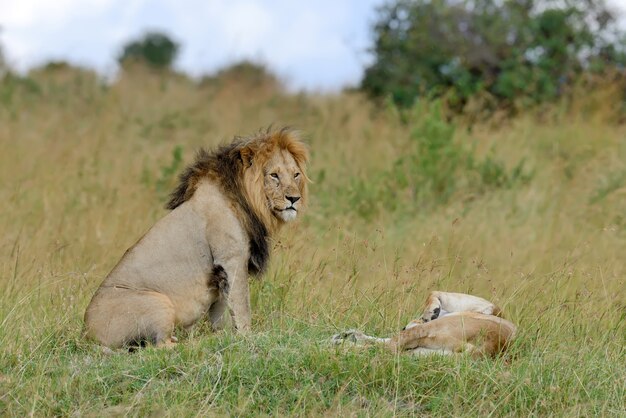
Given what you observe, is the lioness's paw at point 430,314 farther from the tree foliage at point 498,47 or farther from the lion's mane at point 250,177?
the tree foliage at point 498,47

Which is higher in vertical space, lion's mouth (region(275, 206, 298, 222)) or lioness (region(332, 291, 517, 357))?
lion's mouth (region(275, 206, 298, 222))

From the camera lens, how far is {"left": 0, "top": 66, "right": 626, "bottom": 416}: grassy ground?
425 cm

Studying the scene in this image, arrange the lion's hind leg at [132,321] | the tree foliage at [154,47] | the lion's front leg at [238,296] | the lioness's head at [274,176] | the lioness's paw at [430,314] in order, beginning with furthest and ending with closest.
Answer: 1. the tree foliage at [154,47]
2. the lioness's head at [274,176]
3. the lioness's paw at [430,314]
4. the lion's front leg at [238,296]
5. the lion's hind leg at [132,321]

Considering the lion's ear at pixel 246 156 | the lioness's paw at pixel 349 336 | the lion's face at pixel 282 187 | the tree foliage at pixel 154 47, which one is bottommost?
the lioness's paw at pixel 349 336

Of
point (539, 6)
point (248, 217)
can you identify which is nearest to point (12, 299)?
point (248, 217)

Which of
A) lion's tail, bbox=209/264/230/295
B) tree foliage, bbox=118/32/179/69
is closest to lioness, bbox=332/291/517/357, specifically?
lion's tail, bbox=209/264/230/295

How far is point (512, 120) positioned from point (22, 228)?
665cm

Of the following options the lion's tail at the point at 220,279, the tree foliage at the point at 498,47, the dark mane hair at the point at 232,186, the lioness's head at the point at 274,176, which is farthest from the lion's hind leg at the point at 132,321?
the tree foliage at the point at 498,47

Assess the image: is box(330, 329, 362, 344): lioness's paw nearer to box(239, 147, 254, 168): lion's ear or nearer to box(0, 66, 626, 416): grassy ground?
box(0, 66, 626, 416): grassy ground

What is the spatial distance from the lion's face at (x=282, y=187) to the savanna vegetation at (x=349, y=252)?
491 mm

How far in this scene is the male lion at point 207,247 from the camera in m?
4.89

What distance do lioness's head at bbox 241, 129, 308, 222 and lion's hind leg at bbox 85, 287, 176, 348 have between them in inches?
30.7

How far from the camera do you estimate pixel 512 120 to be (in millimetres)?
11758

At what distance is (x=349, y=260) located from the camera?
20.4ft
